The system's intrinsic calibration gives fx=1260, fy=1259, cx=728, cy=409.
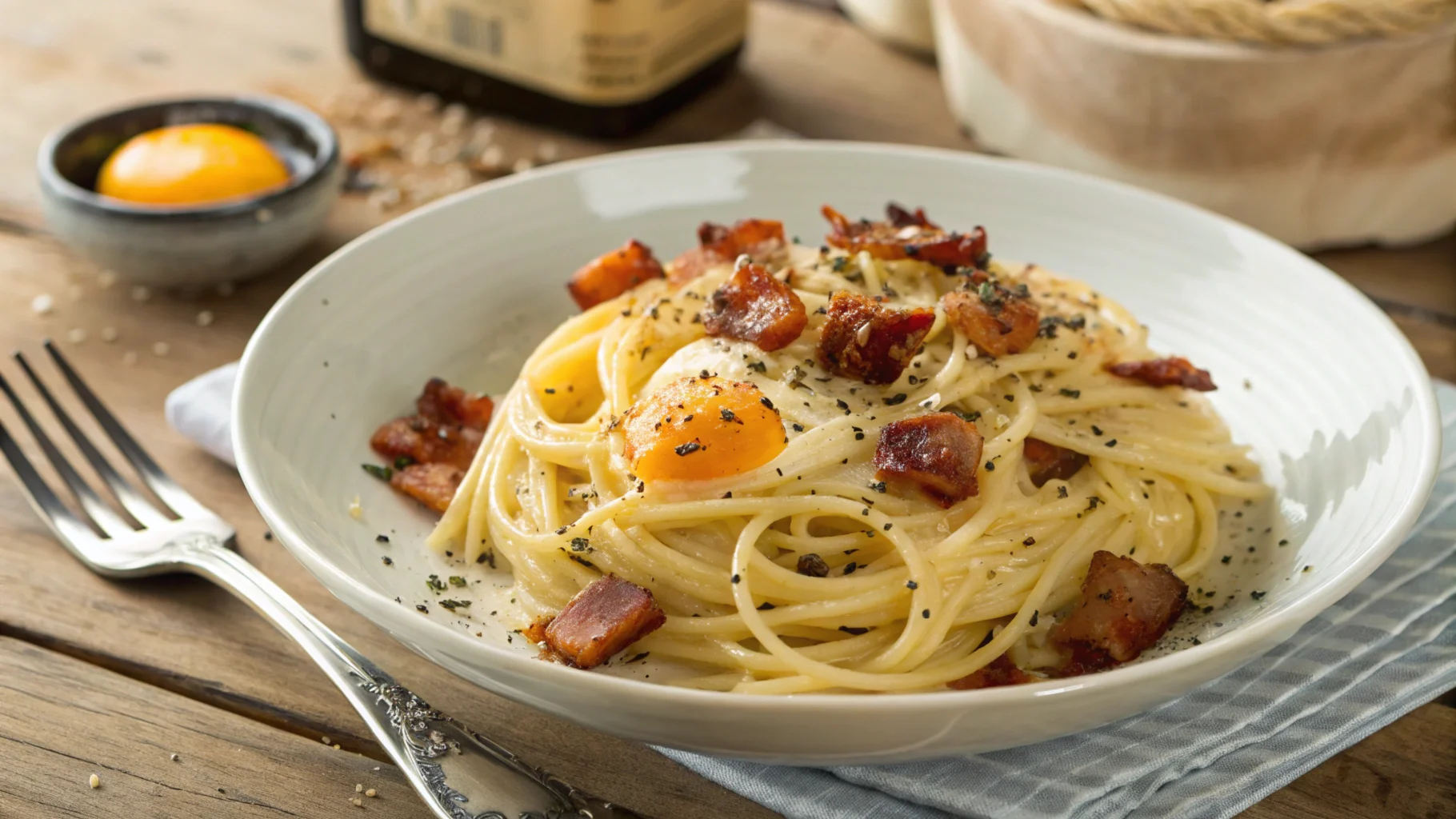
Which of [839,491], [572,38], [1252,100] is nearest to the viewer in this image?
[839,491]

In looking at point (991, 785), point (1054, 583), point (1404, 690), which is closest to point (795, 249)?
point (1054, 583)

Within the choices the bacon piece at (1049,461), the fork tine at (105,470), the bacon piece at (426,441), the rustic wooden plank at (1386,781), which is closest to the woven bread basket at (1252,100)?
the bacon piece at (1049,461)

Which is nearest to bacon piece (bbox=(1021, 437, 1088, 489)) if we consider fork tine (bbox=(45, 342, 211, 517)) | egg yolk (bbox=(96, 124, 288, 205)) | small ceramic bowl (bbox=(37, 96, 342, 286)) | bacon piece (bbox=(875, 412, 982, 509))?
bacon piece (bbox=(875, 412, 982, 509))

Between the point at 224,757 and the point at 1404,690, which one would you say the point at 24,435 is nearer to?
the point at 224,757

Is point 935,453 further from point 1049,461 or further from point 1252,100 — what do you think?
point 1252,100

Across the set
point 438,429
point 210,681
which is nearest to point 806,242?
point 438,429

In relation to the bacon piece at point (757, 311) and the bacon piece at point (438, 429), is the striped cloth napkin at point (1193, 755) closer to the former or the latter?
the bacon piece at point (757, 311)

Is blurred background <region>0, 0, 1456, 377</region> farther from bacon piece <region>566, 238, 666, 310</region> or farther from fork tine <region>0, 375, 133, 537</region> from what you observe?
bacon piece <region>566, 238, 666, 310</region>
